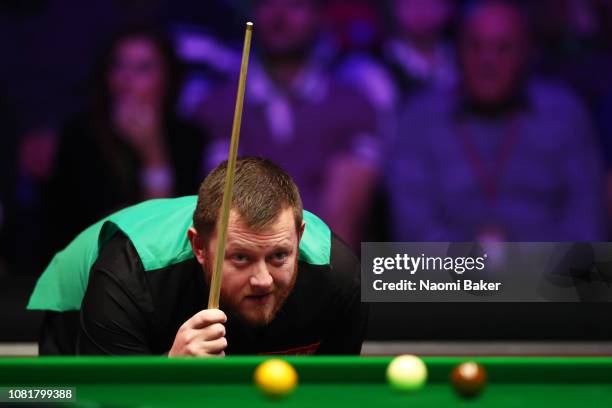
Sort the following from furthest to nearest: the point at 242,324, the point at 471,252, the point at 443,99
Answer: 1. the point at 443,99
2. the point at 471,252
3. the point at 242,324

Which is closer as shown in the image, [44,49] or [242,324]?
[242,324]

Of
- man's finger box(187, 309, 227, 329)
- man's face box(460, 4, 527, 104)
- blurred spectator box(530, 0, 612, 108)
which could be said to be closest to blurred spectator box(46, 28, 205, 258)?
man's face box(460, 4, 527, 104)

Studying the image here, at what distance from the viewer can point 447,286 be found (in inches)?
191

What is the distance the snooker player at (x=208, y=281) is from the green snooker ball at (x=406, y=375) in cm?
55

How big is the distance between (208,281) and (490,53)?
3.34m

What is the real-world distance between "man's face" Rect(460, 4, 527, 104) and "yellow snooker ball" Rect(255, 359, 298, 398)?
3910mm

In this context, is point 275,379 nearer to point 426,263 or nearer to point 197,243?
point 197,243

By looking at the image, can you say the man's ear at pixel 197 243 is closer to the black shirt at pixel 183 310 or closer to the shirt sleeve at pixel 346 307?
the black shirt at pixel 183 310

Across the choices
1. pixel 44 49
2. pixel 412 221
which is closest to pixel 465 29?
pixel 412 221

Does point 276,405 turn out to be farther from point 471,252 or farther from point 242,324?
point 471,252

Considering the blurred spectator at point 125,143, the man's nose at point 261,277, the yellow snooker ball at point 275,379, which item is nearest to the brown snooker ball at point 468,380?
the yellow snooker ball at point 275,379

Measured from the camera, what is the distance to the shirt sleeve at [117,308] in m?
2.63

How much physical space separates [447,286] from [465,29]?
5.38 feet

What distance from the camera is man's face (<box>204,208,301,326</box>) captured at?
2617 millimetres
